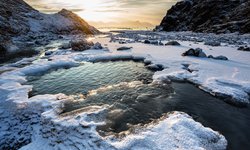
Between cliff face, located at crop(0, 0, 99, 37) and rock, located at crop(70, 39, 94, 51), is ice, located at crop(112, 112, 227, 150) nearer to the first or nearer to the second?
rock, located at crop(70, 39, 94, 51)

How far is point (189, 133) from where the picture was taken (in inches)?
304

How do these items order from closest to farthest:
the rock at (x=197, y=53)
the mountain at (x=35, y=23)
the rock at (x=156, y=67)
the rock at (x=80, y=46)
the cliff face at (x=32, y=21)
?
the rock at (x=156, y=67), the rock at (x=197, y=53), the rock at (x=80, y=46), the mountain at (x=35, y=23), the cliff face at (x=32, y=21)

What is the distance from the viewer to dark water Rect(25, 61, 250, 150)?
8758mm

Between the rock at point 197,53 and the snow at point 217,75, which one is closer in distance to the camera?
the snow at point 217,75

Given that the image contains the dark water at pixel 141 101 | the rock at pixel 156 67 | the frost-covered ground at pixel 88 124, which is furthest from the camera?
the rock at pixel 156 67

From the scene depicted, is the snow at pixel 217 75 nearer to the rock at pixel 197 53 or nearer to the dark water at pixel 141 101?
the dark water at pixel 141 101

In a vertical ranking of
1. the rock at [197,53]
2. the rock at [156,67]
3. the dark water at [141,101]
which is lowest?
the dark water at [141,101]

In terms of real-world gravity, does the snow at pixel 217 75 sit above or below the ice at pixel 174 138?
above

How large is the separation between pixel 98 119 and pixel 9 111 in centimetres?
515

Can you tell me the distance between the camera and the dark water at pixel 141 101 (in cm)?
876

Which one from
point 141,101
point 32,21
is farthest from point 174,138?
point 32,21

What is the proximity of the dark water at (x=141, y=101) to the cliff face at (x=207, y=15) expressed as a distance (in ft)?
205

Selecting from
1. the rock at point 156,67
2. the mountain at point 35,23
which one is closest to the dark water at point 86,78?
the rock at point 156,67

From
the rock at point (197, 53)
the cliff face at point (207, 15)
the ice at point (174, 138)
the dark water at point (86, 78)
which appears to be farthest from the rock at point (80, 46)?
the cliff face at point (207, 15)
